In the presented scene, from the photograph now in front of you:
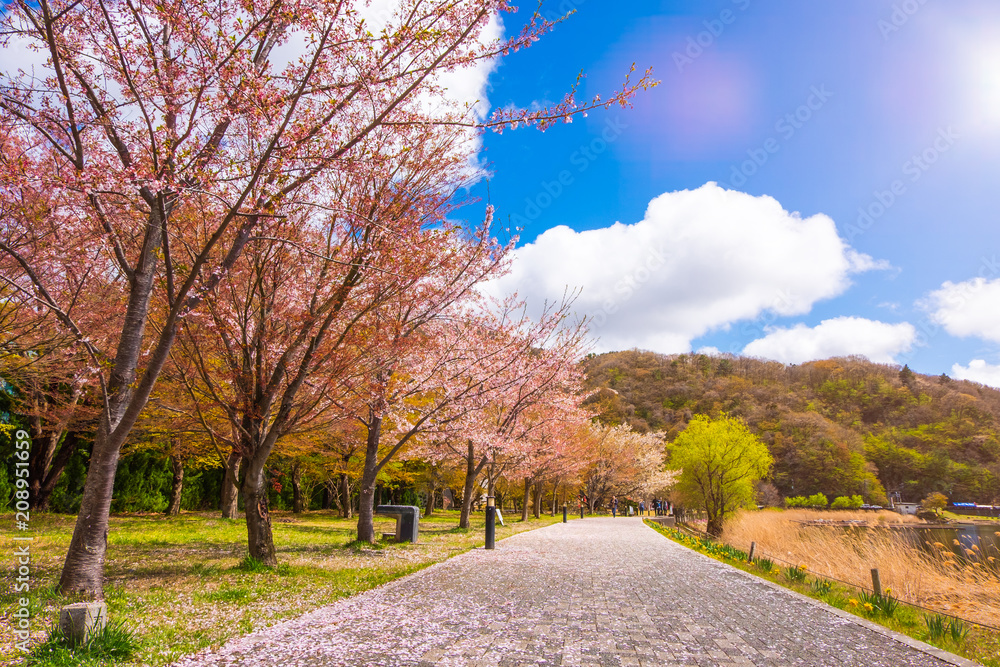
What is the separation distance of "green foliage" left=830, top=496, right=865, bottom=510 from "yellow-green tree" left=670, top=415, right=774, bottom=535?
44.2 metres

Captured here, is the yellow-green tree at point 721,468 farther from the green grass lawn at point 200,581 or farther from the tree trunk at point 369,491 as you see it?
the tree trunk at point 369,491

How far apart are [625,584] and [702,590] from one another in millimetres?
1168

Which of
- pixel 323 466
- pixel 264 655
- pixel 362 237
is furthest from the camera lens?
pixel 323 466

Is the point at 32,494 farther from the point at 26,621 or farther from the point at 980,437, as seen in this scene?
the point at 980,437

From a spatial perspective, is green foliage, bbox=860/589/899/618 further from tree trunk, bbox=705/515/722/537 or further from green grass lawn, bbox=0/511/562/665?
tree trunk, bbox=705/515/722/537

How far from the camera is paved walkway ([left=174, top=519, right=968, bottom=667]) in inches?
167

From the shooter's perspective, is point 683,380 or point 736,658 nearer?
point 736,658

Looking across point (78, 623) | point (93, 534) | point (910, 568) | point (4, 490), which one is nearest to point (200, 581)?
point (93, 534)

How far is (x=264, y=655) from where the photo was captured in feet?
13.4

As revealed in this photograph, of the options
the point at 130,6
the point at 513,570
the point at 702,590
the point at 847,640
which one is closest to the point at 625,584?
the point at 702,590

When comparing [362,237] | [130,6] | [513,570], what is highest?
[130,6]

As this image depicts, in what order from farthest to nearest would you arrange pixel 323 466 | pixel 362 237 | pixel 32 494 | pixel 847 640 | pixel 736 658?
pixel 323 466 < pixel 32 494 < pixel 362 237 < pixel 847 640 < pixel 736 658

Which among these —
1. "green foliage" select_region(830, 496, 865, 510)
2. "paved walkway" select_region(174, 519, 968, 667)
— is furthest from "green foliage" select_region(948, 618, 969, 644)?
"green foliage" select_region(830, 496, 865, 510)

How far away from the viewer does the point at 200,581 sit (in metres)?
6.99
